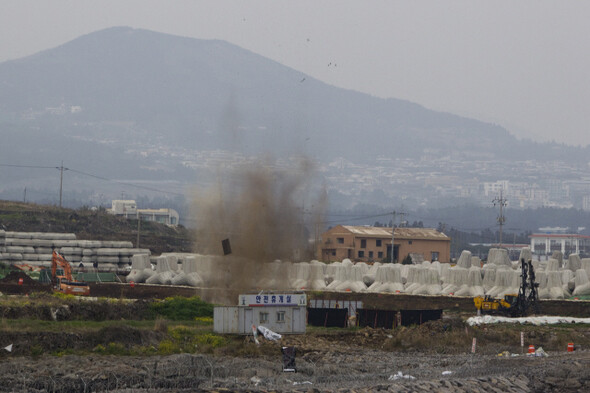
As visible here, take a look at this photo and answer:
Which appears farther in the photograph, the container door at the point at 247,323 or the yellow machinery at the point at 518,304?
the yellow machinery at the point at 518,304

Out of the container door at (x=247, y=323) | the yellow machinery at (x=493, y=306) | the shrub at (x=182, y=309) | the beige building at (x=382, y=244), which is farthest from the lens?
the beige building at (x=382, y=244)

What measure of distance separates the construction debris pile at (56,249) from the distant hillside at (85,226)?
49.2 feet

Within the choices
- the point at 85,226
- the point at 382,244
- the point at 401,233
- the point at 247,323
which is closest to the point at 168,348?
the point at 247,323

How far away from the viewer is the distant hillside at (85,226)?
98.5 metres

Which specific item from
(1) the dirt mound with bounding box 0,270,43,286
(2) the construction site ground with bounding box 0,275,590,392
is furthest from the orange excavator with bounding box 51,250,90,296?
(2) the construction site ground with bounding box 0,275,590,392

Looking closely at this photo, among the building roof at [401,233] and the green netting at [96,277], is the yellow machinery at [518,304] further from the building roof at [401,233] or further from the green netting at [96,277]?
the building roof at [401,233]

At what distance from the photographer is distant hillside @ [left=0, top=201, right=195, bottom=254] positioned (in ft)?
323

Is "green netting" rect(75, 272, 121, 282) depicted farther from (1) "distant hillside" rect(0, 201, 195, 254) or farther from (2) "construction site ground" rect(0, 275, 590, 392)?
(1) "distant hillside" rect(0, 201, 195, 254)

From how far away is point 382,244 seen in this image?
384 feet

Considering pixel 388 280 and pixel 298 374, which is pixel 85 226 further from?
pixel 298 374

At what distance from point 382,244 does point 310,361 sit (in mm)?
85013

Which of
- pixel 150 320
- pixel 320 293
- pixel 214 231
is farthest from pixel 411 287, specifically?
pixel 150 320

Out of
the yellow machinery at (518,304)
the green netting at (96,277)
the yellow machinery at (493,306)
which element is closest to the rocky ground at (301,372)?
the yellow machinery at (518,304)

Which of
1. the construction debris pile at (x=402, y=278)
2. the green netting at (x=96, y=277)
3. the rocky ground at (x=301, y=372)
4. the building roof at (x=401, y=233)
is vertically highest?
the building roof at (x=401, y=233)
